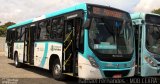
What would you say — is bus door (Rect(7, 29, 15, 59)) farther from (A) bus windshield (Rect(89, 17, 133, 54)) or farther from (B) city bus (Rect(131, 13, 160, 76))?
(A) bus windshield (Rect(89, 17, 133, 54))

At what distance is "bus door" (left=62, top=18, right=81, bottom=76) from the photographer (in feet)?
36.2

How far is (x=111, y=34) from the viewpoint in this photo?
35.2ft

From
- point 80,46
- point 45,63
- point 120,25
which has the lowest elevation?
point 45,63

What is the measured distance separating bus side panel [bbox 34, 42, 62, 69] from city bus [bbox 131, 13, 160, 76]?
3332 mm

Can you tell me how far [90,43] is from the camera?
10.2 meters

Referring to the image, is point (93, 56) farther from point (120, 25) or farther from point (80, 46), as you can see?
point (120, 25)

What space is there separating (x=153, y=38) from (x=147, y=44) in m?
0.44

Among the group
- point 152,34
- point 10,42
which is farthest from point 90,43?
point 10,42

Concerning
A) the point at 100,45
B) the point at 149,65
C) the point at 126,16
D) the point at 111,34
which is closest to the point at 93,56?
the point at 100,45

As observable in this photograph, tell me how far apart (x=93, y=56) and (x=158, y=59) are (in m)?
3.62

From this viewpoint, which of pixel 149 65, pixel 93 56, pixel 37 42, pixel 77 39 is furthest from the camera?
pixel 37 42

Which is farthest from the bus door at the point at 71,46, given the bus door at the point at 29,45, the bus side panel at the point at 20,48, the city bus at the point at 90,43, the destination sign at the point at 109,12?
the bus side panel at the point at 20,48

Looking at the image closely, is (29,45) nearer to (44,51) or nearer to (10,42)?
(44,51)

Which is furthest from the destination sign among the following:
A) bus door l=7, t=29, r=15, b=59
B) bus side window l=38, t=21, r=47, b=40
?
bus door l=7, t=29, r=15, b=59
